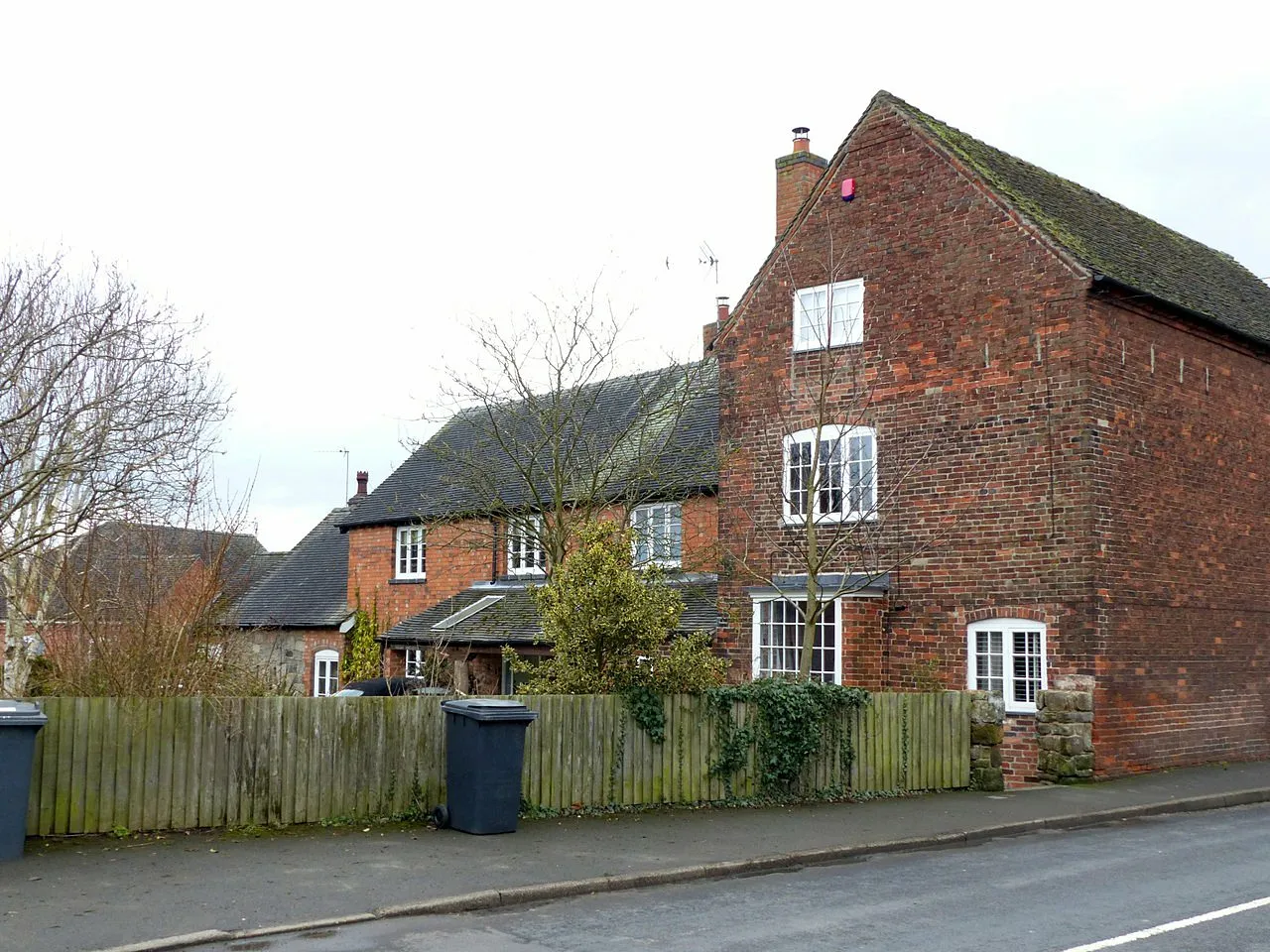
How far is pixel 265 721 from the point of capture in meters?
11.5

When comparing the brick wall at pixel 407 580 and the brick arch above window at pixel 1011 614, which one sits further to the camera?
the brick wall at pixel 407 580

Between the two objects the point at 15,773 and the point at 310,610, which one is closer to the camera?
the point at 15,773

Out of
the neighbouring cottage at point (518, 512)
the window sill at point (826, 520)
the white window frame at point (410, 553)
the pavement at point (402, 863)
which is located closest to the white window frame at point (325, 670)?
the neighbouring cottage at point (518, 512)

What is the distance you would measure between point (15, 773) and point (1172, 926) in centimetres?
844

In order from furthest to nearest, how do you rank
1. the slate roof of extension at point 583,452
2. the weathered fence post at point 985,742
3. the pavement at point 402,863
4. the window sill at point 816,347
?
the slate roof of extension at point 583,452, the window sill at point 816,347, the weathered fence post at point 985,742, the pavement at point 402,863

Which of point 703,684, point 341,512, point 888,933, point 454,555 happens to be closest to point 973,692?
point 703,684

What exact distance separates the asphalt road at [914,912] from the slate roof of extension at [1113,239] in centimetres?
942

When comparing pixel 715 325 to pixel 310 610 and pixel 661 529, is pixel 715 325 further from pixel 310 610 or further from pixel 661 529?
pixel 310 610

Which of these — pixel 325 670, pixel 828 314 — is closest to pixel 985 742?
pixel 828 314

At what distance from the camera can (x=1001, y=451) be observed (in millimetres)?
17781

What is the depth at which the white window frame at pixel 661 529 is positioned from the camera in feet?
72.9

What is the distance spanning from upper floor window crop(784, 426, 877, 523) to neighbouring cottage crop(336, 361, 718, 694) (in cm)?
172

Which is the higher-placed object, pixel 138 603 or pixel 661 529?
pixel 661 529

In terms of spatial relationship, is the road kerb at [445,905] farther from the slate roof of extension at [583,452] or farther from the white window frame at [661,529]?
the white window frame at [661,529]
